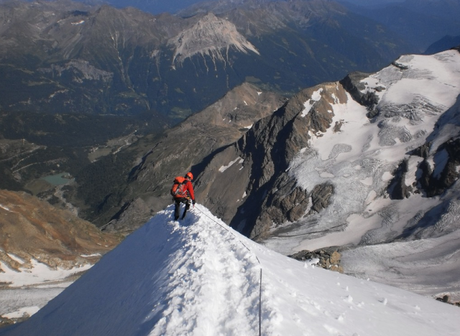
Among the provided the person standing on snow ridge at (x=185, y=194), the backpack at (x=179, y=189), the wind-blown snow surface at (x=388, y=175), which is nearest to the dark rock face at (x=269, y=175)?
the wind-blown snow surface at (x=388, y=175)

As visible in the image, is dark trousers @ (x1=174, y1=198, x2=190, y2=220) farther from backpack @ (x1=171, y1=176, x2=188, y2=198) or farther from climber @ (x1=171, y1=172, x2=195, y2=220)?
backpack @ (x1=171, y1=176, x2=188, y2=198)

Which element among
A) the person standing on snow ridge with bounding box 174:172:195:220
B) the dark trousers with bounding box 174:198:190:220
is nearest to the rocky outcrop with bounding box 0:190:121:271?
the dark trousers with bounding box 174:198:190:220

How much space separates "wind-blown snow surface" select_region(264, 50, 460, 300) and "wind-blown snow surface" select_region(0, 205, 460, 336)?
101 ft

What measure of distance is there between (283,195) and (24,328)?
3468 inches

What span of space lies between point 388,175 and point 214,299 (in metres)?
98.8

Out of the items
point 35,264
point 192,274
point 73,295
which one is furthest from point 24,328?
point 35,264

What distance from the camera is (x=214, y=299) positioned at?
57.0 ft

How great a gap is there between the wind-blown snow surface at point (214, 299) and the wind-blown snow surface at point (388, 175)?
30.7m

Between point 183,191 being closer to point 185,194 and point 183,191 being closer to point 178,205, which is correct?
point 185,194

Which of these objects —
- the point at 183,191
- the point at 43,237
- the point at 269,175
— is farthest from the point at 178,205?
the point at 269,175

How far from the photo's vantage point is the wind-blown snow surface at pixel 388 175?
2477 inches

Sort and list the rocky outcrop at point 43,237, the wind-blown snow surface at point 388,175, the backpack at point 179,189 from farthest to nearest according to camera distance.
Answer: the rocky outcrop at point 43,237, the wind-blown snow surface at point 388,175, the backpack at point 179,189

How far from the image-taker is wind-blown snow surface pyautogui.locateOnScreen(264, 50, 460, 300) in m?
62.9

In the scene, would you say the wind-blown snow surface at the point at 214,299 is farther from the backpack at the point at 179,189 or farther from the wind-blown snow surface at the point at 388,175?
the wind-blown snow surface at the point at 388,175
